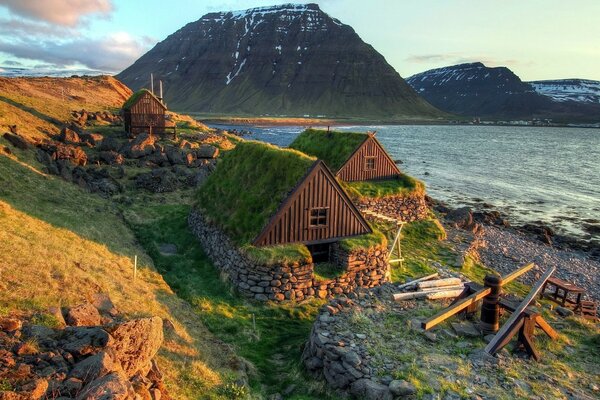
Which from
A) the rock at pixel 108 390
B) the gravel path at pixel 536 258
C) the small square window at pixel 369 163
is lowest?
the gravel path at pixel 536 258

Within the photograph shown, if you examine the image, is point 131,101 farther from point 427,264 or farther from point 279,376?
point 279,376

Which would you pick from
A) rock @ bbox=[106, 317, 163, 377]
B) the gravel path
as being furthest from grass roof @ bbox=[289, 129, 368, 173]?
rock @ bbox=[106, 317, 163, 377]

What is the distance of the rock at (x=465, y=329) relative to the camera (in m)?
15.1

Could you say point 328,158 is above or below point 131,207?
above

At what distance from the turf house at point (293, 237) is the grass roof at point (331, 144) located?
46.8 feet

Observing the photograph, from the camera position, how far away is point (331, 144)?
4128 cm

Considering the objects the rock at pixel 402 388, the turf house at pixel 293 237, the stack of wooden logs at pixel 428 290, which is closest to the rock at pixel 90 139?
the turf house at pixel 293 237

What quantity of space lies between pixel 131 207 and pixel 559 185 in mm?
70929

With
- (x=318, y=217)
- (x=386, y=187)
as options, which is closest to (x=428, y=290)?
(x=318, y=217)

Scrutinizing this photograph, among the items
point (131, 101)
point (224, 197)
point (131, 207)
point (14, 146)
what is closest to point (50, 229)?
point (224, 197)

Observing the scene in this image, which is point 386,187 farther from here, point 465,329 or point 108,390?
point 108,390

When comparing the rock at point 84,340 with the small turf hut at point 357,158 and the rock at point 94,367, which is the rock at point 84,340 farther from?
the small turf hut at point 357,158

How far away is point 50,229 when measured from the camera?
20.8 m

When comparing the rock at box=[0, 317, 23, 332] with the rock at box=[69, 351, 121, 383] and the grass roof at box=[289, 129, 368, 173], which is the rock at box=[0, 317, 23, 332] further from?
the grass roof at box=[289, 129, 368, 173]
